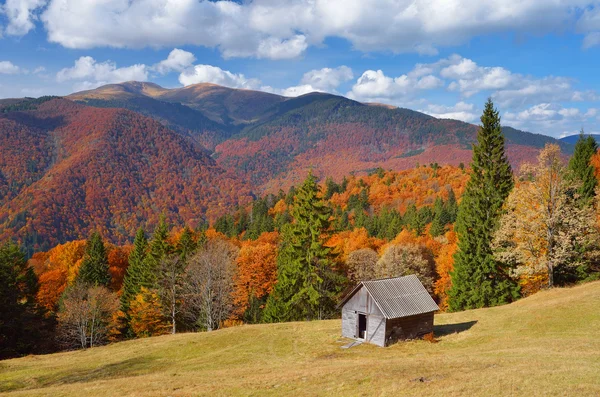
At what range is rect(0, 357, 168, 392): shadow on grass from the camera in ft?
101

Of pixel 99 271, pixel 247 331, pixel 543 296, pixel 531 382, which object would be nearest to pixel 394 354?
pixel 531 382

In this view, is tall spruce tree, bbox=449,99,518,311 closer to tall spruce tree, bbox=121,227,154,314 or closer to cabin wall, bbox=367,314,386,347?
cabin wall, bbox=367,314,386,347

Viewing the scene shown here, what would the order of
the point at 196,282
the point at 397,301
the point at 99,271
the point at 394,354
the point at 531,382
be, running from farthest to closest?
the point at 99,271, the point at 196,282, the point at 397,301, the point at 394,354, the point at 531,382

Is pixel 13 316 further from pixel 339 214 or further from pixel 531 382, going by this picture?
pixel 339 214

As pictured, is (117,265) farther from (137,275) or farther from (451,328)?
(451,328)

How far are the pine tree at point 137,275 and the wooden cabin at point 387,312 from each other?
31727mm

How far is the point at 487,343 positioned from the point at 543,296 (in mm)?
14828

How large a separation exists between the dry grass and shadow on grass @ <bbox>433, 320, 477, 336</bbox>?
11cm

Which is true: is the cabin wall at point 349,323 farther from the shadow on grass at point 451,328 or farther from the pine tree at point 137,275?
the pine tree at point 137,275

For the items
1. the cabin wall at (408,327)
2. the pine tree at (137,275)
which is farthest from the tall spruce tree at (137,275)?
the cabin wall at (408,327)

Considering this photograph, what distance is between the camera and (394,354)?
31703 mm

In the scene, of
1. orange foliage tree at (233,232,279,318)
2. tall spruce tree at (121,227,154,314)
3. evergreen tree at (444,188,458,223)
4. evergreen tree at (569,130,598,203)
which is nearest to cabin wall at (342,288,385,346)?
tall spruce tree at (121,227,154,314)

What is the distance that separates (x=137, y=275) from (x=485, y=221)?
48409mm

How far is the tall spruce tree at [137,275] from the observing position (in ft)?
194
